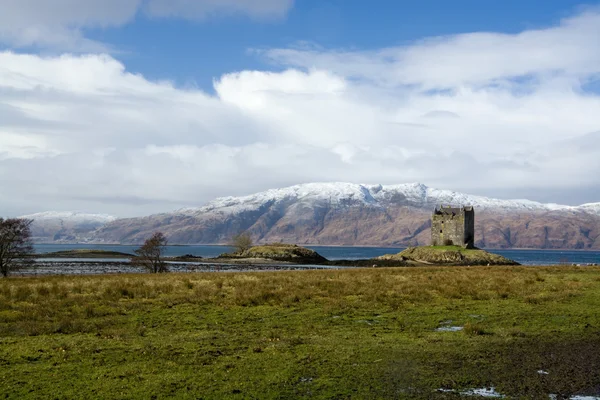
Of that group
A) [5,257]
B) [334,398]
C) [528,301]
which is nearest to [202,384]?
[334,398]

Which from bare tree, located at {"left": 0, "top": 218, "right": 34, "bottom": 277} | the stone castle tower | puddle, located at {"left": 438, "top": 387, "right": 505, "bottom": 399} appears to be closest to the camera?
puddle, located at {"left": 438, "top": 387, "right": 505, "bottom": 399}

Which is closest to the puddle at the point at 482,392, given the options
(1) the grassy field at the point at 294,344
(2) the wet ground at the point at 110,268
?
(1) the grassy field at the point at 294,344

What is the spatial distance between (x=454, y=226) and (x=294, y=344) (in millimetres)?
117517

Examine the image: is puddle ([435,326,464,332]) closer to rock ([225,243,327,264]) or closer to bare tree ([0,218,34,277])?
bare tree ([0,218,34,277])

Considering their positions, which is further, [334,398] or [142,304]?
[142,304]

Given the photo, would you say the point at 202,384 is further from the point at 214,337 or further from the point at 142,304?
the point at 142,304

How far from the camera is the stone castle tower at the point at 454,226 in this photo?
127000mm

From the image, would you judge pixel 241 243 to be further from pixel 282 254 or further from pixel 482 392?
pixel 482 392

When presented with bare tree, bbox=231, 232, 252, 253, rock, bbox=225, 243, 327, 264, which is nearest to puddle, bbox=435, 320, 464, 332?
rock, bbox=225, 243, 327, 264

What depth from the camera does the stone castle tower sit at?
417 feet

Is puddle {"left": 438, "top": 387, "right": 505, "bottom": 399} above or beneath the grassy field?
beneath

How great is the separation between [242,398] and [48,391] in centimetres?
424

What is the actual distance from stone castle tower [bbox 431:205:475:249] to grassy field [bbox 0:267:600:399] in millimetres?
99267

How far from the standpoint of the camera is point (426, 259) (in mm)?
124875
